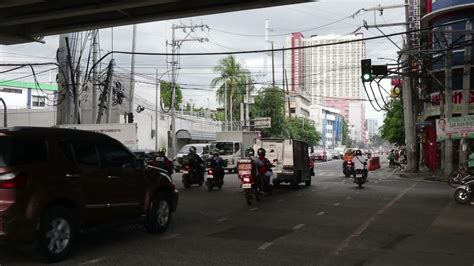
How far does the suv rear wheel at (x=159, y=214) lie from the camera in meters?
10.2

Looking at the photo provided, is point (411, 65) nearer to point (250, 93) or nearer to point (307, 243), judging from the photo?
point (307, 243)

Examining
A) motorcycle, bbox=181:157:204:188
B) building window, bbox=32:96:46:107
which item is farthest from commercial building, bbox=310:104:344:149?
motorcycle, bbox=181:157:204:188

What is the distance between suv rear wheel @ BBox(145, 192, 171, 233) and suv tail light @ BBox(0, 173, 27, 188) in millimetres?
3206

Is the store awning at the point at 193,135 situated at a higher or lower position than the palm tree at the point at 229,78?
lower

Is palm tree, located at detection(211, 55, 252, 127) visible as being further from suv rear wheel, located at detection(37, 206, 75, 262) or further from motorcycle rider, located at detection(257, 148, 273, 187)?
suv rear wheel, located at detection(37, 206, 75, 262)

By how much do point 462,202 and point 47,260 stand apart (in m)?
13.5

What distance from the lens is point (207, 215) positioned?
13312mm

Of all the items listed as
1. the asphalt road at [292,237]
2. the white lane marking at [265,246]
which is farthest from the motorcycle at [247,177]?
the white lane marking at [265,246]

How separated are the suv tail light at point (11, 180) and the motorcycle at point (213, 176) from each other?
14.3 meters

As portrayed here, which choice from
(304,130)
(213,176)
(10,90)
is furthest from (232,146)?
(304,130)

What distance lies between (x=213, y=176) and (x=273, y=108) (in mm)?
51228

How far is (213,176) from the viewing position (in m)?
21.6

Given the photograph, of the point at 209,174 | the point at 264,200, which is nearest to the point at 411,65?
the point at 209,174

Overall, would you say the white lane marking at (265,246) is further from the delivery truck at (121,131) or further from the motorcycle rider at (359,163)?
the delivery truck at (121,131)
